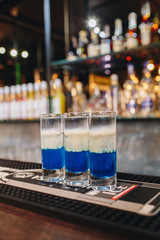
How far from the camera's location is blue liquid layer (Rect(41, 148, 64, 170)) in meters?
0.80

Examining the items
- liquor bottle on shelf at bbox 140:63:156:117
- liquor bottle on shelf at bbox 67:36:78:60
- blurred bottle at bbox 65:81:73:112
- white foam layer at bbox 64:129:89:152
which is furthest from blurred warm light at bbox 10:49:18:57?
white foam layer at bbox 64:129:89:152

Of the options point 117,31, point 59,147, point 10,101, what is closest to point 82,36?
point 117,31

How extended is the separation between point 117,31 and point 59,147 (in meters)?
1.65

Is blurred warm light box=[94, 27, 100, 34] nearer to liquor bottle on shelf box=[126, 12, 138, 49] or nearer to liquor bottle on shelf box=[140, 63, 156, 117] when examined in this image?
liquor bottle on shelf box=[126, 12, 138, 49]

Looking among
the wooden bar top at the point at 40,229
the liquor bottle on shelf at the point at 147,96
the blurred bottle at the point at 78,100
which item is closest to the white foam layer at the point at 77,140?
the wooden bar top at the point at 40,229

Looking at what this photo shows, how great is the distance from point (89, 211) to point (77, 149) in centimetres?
22

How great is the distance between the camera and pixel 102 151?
2.31ft

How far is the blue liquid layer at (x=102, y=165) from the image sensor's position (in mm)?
692

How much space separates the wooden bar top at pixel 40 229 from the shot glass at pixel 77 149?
18 centimetres

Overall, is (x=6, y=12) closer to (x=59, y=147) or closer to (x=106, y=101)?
(x=106, y=101)

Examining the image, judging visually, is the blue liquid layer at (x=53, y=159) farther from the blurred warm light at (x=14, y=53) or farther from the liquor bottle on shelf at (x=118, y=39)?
the blurred warm light at (x=14, y=53)

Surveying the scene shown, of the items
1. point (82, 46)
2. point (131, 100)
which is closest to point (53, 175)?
point (131, 100)

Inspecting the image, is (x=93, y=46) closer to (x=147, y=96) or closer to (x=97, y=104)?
(x=97, y=104)

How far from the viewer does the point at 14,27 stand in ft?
9.77
